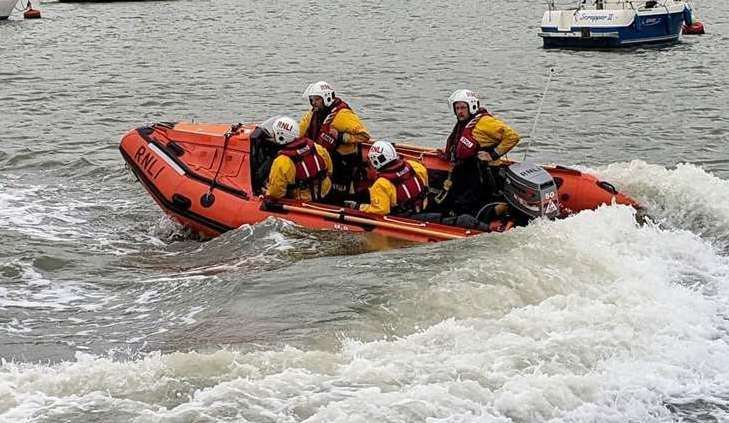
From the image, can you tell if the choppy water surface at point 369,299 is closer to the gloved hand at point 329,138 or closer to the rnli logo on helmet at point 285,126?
the rnli logo on helmet at point 285,126

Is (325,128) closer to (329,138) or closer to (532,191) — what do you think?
(329,138)

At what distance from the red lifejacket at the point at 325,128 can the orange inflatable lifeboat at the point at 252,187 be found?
0.41 metres

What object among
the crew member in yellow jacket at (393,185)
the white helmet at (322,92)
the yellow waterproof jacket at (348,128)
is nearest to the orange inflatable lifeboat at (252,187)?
the crew member in yellow jacket at (393,185)

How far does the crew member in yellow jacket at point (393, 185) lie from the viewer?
8.20 metres

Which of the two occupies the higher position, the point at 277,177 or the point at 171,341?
the point at 277,177

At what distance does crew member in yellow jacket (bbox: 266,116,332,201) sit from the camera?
873cm

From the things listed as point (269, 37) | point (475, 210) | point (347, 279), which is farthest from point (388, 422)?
point (269, 37)

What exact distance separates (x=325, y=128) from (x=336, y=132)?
0.11 metres

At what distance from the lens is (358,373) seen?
19.1ft

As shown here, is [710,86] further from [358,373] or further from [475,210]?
[358,373]

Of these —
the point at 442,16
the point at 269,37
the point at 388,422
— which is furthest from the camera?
the point at 442,16

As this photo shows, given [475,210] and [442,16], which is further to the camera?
[442,16]

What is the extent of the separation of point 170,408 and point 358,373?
1064mm

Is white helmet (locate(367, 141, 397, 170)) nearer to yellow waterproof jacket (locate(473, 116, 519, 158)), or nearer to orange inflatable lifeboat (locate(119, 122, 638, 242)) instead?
orange inflatable lifeboat (locate(119, 122, 638, 242))
